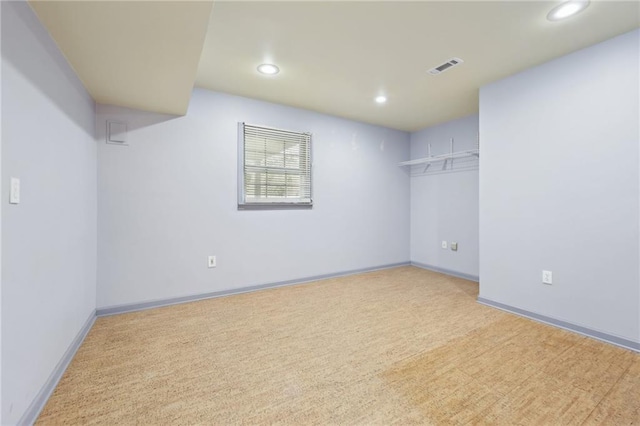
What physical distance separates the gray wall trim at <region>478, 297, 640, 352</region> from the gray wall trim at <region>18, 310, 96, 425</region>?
11.6ft

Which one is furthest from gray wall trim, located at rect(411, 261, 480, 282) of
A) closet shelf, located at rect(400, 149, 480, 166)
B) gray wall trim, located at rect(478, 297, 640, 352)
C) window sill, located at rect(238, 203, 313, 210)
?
window sill, located at rect(238, 203, 313, 210)

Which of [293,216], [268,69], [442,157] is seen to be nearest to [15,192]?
[268,69]

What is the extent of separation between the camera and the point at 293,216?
149 inches

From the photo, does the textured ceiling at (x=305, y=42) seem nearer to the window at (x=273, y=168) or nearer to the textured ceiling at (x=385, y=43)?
the textured ceiling at (x=385, y=43)

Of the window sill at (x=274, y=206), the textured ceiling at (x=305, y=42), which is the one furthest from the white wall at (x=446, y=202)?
the window sill at (x=274, y=206)

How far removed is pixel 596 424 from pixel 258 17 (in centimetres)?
298

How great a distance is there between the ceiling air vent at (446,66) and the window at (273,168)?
1701mm

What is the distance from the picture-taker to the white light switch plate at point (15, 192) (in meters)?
1.29

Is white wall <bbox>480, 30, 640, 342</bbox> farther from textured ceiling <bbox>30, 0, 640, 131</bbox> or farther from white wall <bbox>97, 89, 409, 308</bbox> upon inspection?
white wall <bbox>97, 89, 409, 308</bbox>

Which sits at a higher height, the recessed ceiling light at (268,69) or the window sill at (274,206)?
Result: the recessed ceiling light at (268,69)

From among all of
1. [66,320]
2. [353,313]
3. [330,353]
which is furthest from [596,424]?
[66,320]

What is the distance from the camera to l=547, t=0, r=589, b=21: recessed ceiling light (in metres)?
1.81

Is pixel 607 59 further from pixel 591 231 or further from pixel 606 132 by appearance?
pixel 591 231

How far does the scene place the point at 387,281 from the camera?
3.95 m
